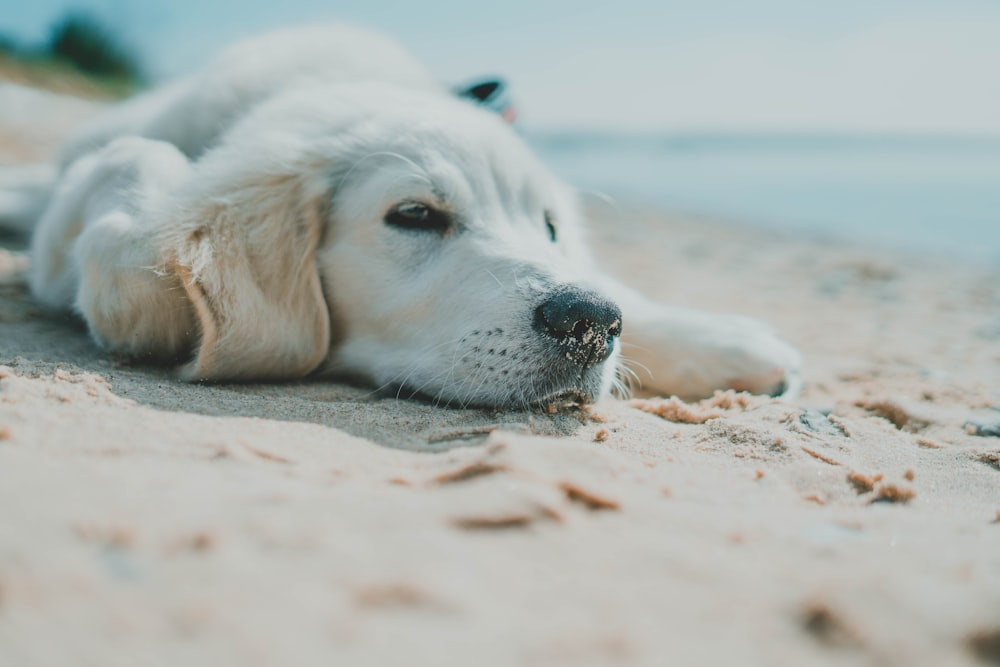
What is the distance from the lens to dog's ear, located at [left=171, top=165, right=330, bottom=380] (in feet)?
8.06

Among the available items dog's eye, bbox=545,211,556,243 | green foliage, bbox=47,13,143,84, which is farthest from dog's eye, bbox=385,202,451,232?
green foliage, bbox=47,13,143,84

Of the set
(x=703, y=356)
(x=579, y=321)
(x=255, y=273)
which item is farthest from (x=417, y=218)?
(x=703, y=356)

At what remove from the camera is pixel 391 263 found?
2.72 m

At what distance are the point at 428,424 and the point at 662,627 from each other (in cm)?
114

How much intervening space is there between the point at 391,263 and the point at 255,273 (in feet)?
1.44

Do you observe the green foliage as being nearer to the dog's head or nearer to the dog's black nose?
the dog's head

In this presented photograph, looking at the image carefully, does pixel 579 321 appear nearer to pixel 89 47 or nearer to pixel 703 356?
pixel 703 356

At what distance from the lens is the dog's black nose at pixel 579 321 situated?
7.47 ft

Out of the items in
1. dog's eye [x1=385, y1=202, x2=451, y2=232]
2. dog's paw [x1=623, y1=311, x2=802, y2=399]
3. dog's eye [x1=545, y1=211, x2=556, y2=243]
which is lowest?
dog's paw [x1=623, y1=311, x2=802, y2=399]

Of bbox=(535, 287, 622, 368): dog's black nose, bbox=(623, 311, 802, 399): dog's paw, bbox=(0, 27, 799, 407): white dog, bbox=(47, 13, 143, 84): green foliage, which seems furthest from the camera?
bbox=(47, 13, 143, 84): green foliage

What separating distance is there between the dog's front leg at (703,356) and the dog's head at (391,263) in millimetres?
451

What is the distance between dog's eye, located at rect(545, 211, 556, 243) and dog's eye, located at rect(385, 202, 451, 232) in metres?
0.51

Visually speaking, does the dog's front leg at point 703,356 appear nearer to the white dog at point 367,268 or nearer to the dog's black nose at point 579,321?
the white dog at point 367,268

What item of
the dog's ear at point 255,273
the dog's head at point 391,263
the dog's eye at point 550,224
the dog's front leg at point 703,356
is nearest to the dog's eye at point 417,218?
the dog's head at point 391,263
